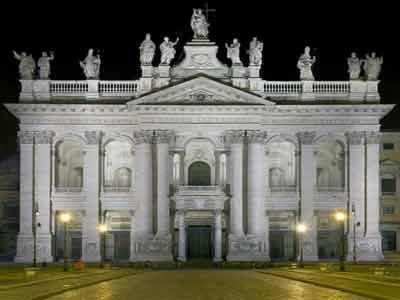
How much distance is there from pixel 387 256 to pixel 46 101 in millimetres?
34864

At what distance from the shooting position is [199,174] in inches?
Result: 3322

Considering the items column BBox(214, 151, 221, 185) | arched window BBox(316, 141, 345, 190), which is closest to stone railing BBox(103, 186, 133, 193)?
column BBox(214, 151, 221, 185)

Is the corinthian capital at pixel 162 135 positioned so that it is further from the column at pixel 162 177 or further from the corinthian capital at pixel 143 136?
the corinthian capital at pixel 143 136

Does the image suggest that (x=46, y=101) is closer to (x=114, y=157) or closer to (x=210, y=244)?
(x=114, y=157)

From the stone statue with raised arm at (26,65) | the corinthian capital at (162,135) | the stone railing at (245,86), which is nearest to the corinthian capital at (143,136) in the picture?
the corinthian capital at (162,135)

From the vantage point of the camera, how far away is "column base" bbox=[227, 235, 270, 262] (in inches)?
3169

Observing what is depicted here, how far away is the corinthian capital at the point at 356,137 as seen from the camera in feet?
272

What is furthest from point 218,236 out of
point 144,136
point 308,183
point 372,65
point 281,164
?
point 372,65

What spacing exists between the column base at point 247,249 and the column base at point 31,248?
A: 16332 mm

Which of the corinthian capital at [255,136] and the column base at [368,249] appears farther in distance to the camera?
the corinthian capital at [255,136]

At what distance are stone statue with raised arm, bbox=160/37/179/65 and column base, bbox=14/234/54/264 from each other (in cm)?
1918

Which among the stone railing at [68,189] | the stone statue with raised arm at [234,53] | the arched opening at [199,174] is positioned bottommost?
the stone railing at [68,189]

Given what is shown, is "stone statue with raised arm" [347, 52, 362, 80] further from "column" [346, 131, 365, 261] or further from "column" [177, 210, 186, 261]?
"column" [177, 210, 186, 261]

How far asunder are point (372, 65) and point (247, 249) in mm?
20705
